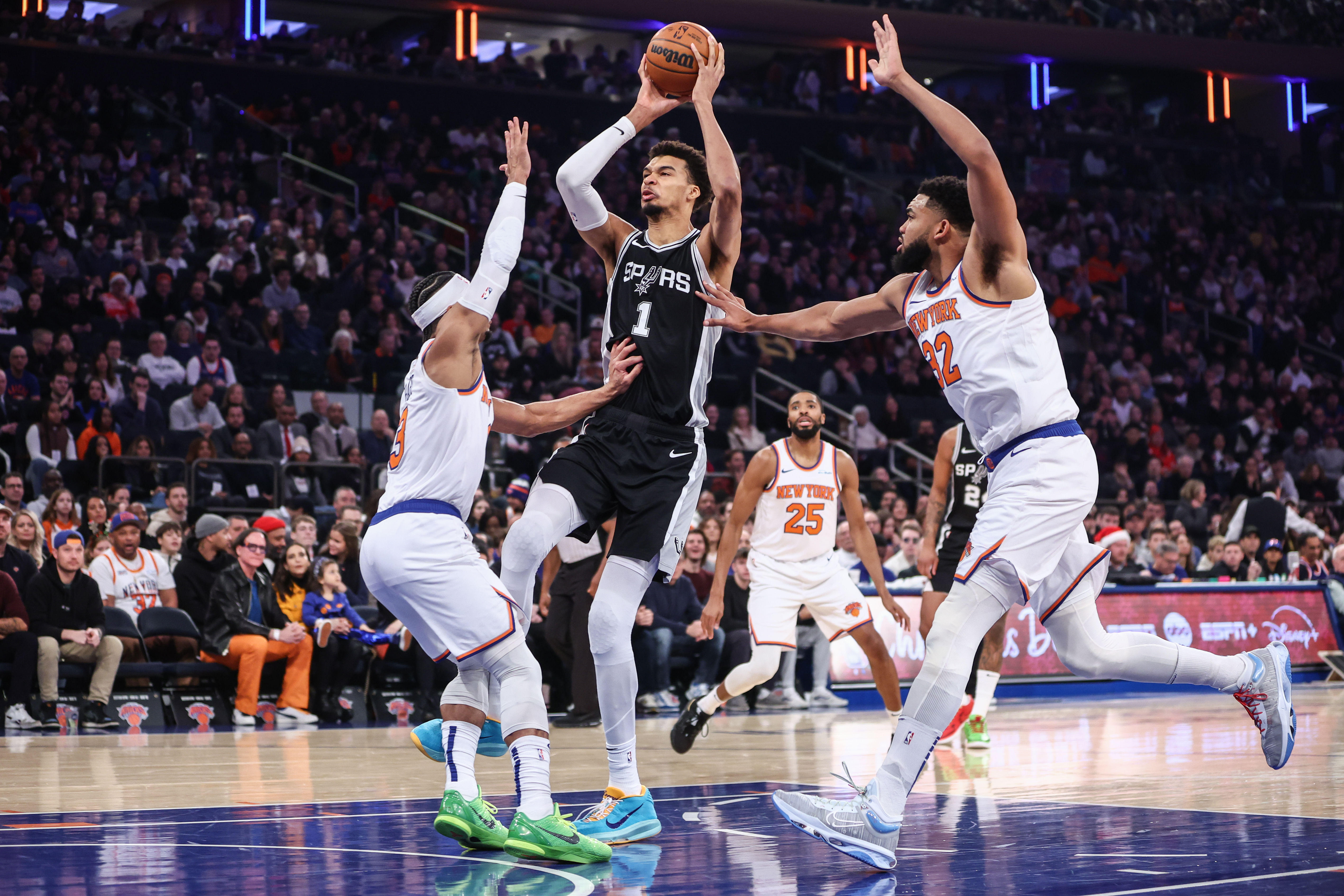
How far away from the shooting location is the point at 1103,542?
6.20 metres

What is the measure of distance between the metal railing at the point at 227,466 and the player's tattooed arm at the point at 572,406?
29.9 ft

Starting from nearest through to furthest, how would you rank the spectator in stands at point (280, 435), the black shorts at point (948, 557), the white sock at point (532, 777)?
the white sock at point (532, 777) < the black shorts at point (948, 557) < the spectator in stands at point (280, 435)

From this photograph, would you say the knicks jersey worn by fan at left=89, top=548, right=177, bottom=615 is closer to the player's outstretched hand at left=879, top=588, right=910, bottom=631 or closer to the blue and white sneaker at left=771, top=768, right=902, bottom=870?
the player's outstretched hand at left=879, top=588, right=910, bottom=631

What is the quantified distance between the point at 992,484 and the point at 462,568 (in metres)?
1.91

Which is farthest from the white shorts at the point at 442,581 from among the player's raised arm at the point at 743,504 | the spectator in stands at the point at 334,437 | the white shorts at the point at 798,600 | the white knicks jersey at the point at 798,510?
the spectator in stands at the point at 334,437

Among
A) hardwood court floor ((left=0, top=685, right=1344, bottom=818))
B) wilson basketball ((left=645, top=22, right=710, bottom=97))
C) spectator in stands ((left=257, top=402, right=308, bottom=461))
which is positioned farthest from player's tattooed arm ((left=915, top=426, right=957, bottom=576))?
spectator in stands ((left=257, top=402, right=308, bottom=461))

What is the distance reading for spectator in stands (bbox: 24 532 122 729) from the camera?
36.6 feet

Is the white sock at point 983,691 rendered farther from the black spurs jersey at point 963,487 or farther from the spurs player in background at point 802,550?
the black spurs jersey at point 963,487

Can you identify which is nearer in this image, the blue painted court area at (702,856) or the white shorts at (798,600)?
the blue painted court area at (702,856)

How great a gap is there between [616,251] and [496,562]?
23.6ft

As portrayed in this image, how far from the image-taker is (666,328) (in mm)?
5957

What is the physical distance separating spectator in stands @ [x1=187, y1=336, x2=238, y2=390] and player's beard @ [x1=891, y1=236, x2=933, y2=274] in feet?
39.3

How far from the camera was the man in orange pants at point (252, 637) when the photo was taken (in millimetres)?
11711

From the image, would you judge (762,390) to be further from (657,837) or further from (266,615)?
(657,837)
